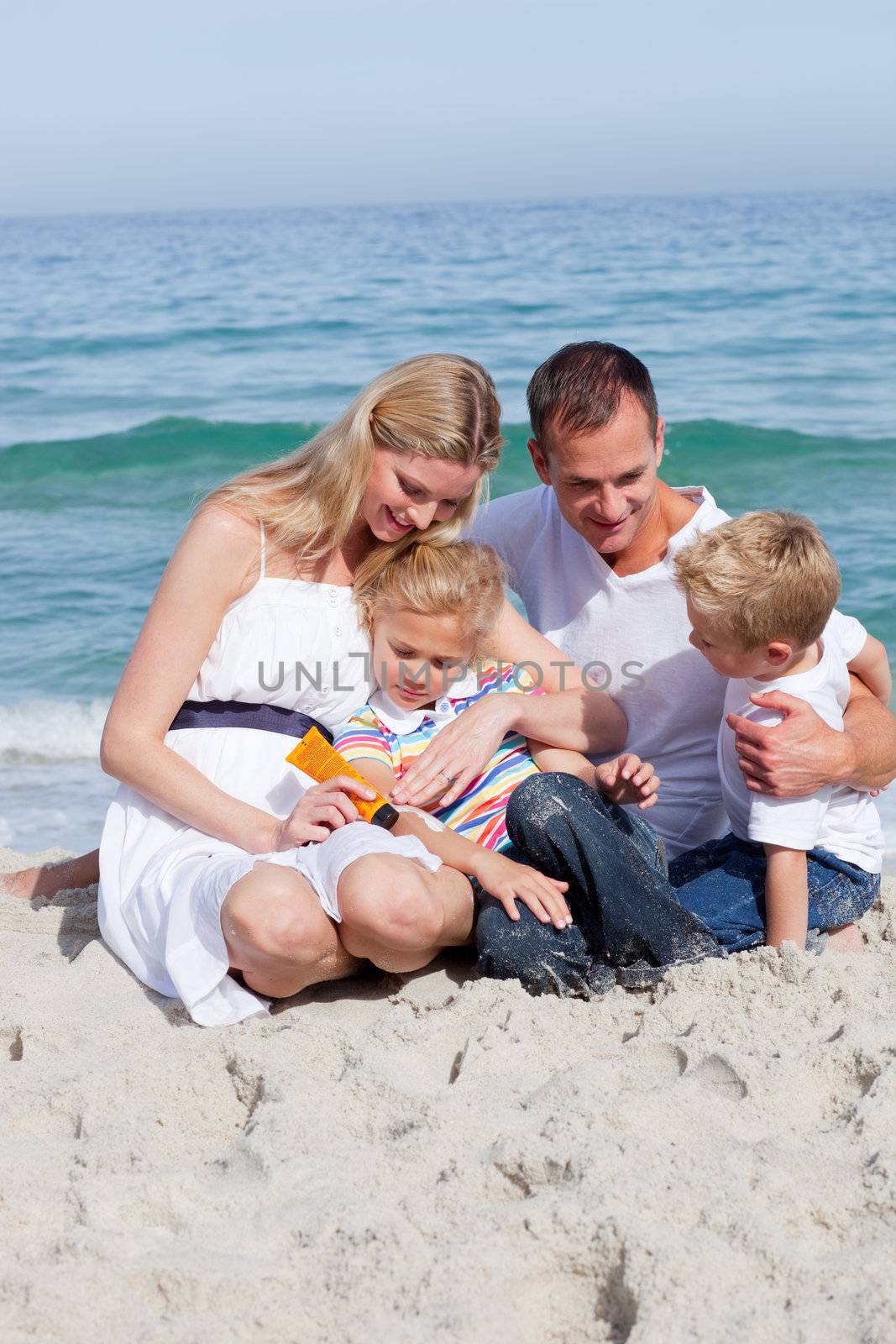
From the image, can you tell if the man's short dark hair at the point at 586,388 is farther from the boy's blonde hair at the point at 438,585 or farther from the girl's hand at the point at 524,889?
the girl's hand at the point at 524,889

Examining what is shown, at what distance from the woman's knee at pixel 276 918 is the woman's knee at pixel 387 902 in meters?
0.07

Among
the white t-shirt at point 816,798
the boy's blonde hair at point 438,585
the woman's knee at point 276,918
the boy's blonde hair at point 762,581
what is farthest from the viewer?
the boy's blonde hair at point 438,585

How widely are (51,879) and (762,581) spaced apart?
2.33 metres

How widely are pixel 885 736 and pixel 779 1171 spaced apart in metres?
1.40

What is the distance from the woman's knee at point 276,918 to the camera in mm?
2674

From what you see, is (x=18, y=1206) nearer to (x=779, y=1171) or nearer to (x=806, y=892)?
(x=779, y=1171)

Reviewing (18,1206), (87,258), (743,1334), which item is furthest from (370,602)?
(87,258)

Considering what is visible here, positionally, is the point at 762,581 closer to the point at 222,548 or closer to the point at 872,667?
the point at 872,667

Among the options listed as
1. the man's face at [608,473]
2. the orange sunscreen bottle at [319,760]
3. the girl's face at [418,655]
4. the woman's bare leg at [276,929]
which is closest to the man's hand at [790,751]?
the man's face at [608,473]

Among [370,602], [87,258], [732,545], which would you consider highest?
[732,545]

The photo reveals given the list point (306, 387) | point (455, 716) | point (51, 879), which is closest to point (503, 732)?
point (455, 716)

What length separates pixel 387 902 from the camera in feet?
8.85

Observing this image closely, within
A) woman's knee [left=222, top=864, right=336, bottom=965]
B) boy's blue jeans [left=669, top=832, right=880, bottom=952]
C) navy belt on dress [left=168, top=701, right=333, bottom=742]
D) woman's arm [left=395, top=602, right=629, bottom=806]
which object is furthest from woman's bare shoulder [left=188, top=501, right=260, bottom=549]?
boy's blue jeans [left=669, top=832, right=880, bottom=952]

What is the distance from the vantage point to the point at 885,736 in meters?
3.12
